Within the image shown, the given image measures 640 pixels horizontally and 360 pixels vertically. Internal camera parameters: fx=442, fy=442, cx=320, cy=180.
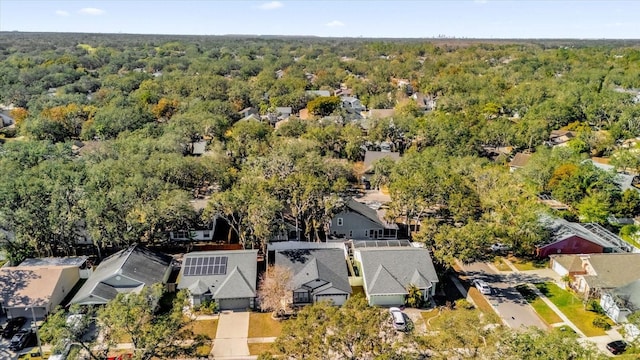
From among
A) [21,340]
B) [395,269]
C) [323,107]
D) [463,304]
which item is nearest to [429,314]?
[463,304]

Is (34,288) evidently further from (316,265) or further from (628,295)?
(628,295)

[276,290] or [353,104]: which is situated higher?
[353,104]

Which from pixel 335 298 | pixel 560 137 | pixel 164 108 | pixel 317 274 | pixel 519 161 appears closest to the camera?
pixel 335 298

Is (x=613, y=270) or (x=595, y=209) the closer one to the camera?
(x=613, y=270)

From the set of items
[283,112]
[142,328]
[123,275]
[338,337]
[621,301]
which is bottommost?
[621,301]

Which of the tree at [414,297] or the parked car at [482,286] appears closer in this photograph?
the tree at [414,297]

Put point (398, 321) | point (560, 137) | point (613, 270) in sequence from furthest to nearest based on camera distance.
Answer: point (560, 137)
point (613, 270)
point (398, 321)

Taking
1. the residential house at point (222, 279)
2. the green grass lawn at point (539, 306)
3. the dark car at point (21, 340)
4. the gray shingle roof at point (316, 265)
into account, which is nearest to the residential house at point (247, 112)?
the gray shingle roof at point (316, 265)

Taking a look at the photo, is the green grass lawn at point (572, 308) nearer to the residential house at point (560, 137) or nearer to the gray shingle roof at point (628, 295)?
the gray shingle roof at point (628, 295)
